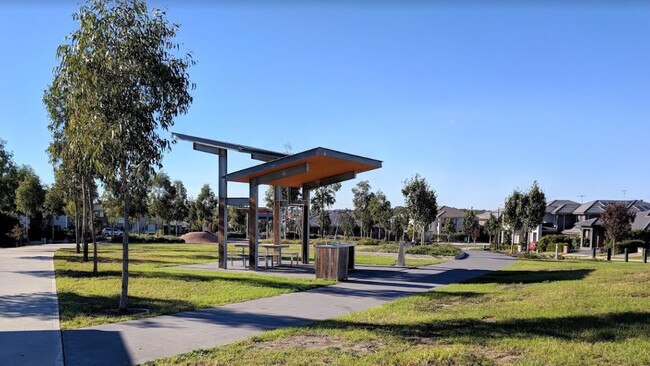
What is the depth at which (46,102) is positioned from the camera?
18.2 metres

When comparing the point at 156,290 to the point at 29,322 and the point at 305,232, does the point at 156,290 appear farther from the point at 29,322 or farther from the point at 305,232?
the point at 305,232

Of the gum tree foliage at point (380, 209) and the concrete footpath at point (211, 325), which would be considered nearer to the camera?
the concrete footpath at point (211, 325)

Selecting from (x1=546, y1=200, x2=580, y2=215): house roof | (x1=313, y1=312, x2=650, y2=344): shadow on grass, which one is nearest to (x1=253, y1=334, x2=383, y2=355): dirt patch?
(x1=313, y1=312, x2=650, y2=344): shadow on grass

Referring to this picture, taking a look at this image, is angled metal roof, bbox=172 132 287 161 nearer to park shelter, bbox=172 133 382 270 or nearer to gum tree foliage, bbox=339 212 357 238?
park shelter, bbox=172 133 382 270

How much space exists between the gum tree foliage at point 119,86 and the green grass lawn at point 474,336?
4365 millimetres

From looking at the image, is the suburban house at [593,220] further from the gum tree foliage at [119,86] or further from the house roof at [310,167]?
the gum tree foliage at [119,86]

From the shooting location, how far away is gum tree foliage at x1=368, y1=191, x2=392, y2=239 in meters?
60.7

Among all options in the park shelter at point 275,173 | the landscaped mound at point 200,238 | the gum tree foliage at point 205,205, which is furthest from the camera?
the gum tree foliage at point 205,205

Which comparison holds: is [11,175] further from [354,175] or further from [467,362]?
[467,362]

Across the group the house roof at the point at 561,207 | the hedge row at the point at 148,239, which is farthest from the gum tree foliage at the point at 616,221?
the hedge row at the point at 148,239

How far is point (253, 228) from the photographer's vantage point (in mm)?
18812

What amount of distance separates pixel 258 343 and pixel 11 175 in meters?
50.5

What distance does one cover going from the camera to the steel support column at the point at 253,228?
18531mm

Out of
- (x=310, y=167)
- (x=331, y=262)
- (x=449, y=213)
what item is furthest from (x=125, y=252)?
(x=449, y=213)
